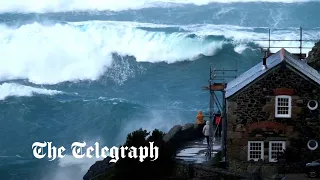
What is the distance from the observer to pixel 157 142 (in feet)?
85.8

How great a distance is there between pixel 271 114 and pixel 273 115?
6cm

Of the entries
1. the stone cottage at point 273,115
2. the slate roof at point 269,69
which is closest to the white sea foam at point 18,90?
the slate roof at point 269,69

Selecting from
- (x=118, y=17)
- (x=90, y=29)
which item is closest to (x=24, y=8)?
(x=118, y=17)

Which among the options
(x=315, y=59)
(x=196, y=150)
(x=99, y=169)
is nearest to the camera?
(x=196, y=150)

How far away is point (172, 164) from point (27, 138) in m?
16.1

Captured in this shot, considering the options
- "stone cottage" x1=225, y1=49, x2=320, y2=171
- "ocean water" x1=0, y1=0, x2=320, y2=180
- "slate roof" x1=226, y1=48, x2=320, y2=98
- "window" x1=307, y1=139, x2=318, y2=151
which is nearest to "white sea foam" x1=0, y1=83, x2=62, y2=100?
"ocean water" x1=0, y1=0, x2=320, y2=180

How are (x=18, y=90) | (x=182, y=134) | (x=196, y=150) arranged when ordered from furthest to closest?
(x=18, y=90)
(x=182, y=134)
(x=196, y=150)

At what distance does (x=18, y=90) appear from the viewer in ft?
169

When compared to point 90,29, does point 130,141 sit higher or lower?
lower

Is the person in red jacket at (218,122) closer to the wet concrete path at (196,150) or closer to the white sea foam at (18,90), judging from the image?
the wet concrete path at (196,150)

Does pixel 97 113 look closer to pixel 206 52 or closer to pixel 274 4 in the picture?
pixel 206 52

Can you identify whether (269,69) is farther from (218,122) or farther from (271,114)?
(218,122)

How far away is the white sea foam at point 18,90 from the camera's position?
50281mm

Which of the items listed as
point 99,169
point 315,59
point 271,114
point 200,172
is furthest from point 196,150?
point 315,59
